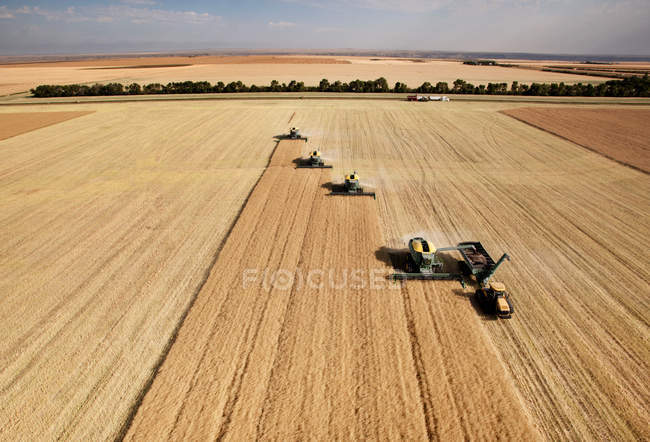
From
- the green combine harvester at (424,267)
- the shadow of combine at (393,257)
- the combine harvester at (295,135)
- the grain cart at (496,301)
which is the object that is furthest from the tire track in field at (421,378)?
the combine harvester at (295,135)

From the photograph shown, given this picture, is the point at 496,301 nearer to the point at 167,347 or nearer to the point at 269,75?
the point at 167,347

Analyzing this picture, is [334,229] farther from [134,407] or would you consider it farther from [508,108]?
[508,108]

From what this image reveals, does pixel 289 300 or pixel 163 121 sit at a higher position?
pixel 163 121

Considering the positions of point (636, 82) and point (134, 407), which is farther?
point (636, 82)

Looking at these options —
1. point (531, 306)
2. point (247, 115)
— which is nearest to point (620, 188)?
point (531, 306)

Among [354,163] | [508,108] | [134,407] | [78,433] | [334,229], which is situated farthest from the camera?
[508,108]

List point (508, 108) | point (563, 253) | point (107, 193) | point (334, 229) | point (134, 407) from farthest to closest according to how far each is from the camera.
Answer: point (508, 108), point (107, 193), point (334, 229), point (563, 253), point (134, 407)

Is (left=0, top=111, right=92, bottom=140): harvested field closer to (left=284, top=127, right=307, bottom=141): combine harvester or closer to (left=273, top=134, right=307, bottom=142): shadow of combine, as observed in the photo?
(left=273, top=134, right=307, bottom=142): shadow of combine
